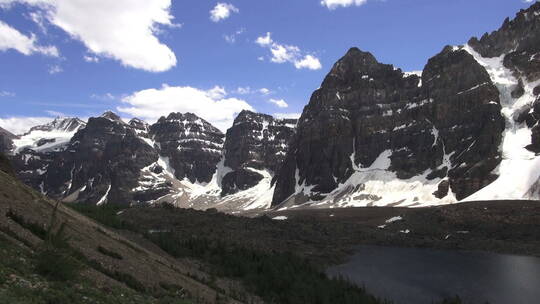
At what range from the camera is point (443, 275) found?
67562 mm

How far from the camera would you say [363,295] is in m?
43.6

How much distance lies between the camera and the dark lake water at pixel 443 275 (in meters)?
53.6

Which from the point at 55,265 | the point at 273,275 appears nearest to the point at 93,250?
the point at 55,265

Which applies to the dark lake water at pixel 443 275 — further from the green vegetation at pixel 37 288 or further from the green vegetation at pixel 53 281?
the green vegetation at pixel 37 288

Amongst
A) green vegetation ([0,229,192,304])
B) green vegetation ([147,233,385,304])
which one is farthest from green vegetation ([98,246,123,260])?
green vegetation ([147,233,385,304])

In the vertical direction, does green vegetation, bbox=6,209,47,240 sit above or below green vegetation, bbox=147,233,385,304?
above

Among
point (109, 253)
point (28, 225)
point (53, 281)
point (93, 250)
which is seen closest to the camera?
point (53, 281)

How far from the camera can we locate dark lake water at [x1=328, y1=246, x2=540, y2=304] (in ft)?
176

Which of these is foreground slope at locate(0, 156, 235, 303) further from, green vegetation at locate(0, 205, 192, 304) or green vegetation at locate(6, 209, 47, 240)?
green vegetation at locate(0, 205, 192, 304)

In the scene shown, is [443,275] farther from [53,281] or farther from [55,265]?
[53,281]

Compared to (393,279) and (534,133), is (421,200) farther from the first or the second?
(393,279)

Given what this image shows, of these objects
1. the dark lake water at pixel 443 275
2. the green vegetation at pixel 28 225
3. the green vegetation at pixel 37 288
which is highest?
the green vegetation at pixel 28 225

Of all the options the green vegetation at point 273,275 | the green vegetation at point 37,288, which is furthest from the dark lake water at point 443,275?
the green vegetation at point 37,288

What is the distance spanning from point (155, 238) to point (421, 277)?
35.0 metres
